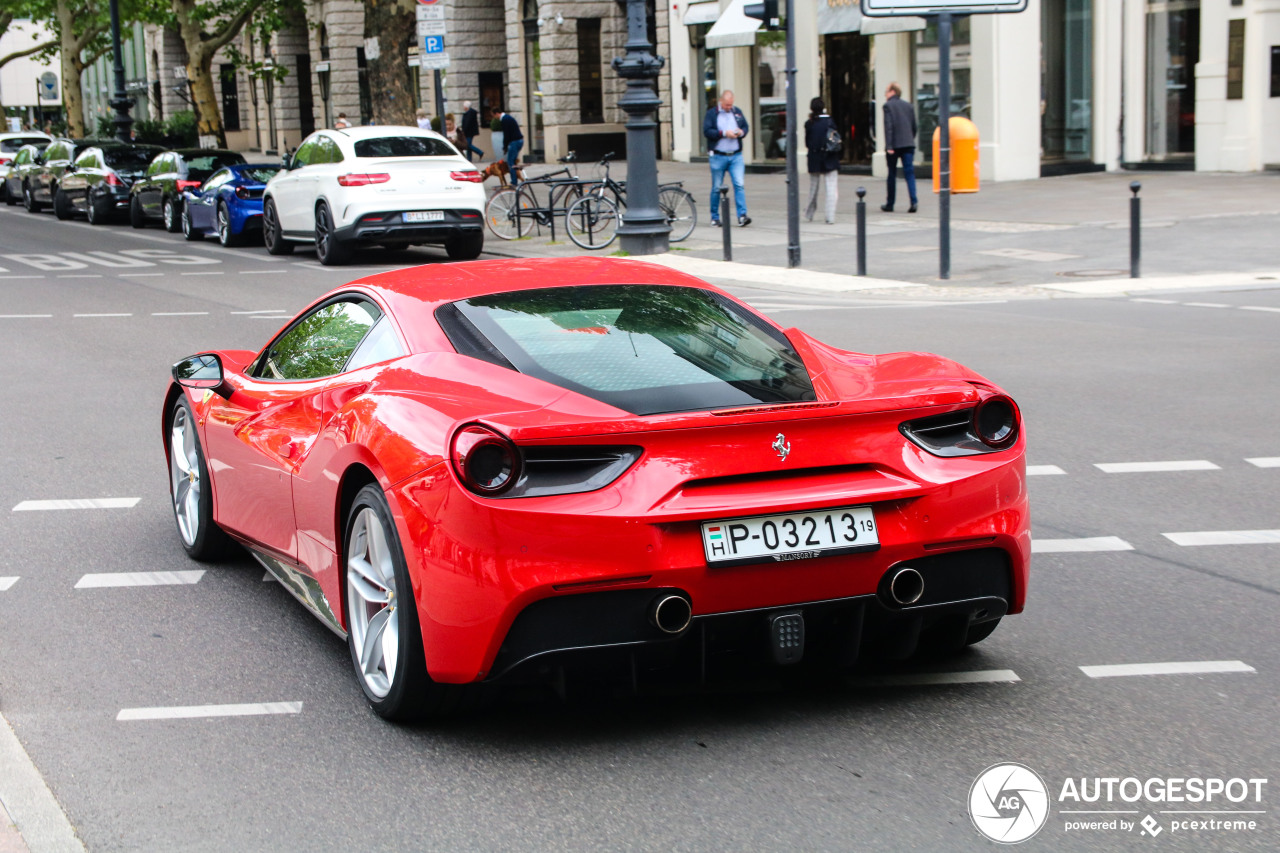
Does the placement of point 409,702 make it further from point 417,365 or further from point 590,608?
point 417,365

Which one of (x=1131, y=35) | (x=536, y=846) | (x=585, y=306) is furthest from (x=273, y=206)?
(x=536, y=846)

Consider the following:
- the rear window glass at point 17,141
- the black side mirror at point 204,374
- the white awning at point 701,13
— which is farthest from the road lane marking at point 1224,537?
the rear window glass at point 17,141

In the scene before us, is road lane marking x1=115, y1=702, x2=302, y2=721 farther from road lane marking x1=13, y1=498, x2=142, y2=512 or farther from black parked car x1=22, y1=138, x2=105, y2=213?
black parked car x1=22, y1=138, x2=105, y2=213

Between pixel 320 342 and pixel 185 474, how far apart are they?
1.38m

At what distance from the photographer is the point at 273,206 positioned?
2236 cm

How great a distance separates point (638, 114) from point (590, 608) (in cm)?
1731

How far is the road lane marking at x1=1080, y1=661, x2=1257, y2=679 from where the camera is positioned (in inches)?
183

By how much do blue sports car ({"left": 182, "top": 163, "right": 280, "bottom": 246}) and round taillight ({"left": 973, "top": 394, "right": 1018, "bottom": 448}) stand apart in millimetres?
20494

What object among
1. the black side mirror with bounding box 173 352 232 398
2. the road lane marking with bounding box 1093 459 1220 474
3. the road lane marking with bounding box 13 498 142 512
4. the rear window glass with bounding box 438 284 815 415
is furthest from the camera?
the road lane marking with bounding box 1093 459 1220 474

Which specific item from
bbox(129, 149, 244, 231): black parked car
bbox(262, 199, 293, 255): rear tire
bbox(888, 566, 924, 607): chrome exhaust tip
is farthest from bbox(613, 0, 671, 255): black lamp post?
bbox(888, 566, 924, 607): chrome exhaust tip

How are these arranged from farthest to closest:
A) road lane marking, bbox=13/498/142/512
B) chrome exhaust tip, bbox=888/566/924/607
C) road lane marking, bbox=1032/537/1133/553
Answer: road lane marking, bbox=13/498/142/512 → road lane marking, bbox=1032/537/1133/553 → chrome exhaust tip, bbox=888/566/924/607

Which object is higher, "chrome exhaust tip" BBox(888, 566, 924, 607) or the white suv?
the white suv

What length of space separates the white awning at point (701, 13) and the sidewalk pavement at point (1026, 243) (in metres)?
10.2

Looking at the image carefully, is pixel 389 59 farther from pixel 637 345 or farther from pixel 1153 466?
pixel 637 345
